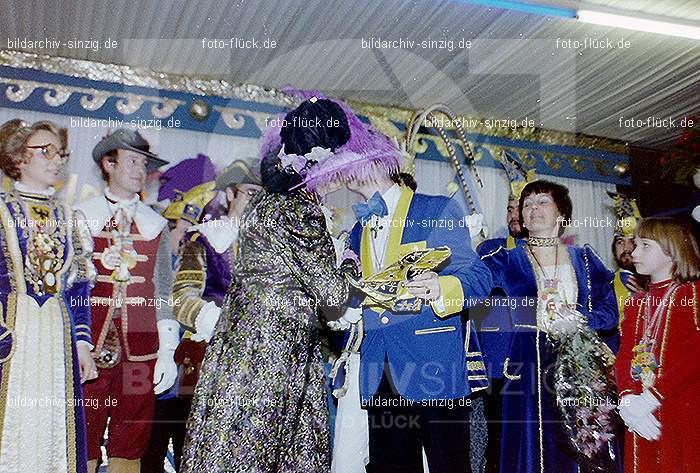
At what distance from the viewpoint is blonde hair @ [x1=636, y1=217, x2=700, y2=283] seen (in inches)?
155

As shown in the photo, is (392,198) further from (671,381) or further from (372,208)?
(671,381)

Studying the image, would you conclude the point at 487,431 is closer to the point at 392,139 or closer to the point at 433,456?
the point at 433,456

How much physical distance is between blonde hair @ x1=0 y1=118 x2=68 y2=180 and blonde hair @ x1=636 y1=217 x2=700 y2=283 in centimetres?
328

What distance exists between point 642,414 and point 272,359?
208 centimetres

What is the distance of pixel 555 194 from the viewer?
4.43 metres

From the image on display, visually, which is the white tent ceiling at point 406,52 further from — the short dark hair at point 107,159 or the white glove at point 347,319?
the white glove at point 347,319

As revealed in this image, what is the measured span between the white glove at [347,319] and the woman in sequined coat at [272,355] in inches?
19.2

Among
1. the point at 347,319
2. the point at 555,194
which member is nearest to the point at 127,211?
the point at 347,319

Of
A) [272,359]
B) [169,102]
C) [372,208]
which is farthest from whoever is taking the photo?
[169,102]

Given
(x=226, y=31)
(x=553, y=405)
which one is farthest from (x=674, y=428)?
(x=226, y=31)

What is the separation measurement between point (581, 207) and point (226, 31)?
244 cm

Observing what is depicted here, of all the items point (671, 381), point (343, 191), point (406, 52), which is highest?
point (406, 52)

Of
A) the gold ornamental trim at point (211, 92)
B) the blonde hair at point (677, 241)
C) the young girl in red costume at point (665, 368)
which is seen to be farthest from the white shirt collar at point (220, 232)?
the blonde hair at point (677, 241)

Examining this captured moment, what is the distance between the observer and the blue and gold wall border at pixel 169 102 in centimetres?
375
